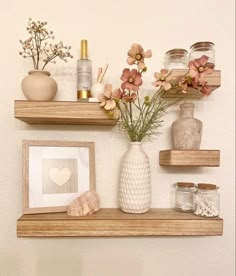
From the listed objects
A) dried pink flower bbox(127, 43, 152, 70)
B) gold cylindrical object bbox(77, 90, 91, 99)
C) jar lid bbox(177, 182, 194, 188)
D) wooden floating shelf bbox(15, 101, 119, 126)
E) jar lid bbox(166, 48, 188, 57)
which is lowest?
jar lid bbox(177, 182, 194, 188)

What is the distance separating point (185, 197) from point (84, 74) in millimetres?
498

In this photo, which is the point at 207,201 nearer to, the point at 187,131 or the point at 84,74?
the point at 187,131

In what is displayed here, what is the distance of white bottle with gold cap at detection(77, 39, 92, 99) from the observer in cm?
79

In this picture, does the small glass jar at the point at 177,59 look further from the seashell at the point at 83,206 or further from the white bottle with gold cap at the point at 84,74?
the seashell at the point at 83,206

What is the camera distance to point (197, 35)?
2.98 ft

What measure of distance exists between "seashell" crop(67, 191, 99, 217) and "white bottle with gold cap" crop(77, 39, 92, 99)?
300 mm

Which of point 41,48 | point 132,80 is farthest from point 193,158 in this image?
point 41,48

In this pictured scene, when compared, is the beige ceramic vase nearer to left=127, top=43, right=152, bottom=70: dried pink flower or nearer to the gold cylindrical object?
the gold cylindrical object

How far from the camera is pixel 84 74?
2.63 ft

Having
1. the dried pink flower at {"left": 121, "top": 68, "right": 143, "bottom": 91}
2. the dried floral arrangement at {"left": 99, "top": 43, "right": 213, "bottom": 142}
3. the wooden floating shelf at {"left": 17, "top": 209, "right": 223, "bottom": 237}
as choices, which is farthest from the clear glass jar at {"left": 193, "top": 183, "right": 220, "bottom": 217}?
the dried pink flower at {"left": 121, "top": 68, "right": 143, "bottom": 91}

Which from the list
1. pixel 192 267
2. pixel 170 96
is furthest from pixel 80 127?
pixel 192 267

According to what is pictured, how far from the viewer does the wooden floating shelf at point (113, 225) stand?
0.73 m

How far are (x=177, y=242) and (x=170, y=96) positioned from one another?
49 centimetres
